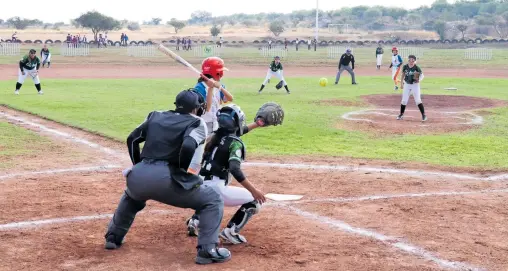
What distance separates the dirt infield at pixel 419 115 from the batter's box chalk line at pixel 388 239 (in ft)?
32.0

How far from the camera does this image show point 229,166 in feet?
25.1

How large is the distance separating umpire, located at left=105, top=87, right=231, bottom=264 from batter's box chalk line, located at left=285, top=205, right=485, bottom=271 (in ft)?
6.56

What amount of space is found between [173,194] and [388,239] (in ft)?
9.34

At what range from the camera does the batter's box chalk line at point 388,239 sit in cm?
747

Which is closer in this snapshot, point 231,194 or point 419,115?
point 231,194

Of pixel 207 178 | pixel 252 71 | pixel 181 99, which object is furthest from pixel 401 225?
pixel 252 71

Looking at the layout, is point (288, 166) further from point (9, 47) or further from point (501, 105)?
point (9, 47)

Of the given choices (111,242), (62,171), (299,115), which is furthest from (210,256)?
(299,115)

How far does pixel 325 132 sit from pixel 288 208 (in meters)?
8.86

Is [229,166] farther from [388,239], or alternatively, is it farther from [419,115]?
[419,115]

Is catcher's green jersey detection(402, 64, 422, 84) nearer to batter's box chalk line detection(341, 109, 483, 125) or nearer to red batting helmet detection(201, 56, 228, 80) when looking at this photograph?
batter's box chalk line detection(341, 109, 483, 125)

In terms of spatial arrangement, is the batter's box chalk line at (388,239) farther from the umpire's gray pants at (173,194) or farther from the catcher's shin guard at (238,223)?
the umpire's gray pants at (173,194)

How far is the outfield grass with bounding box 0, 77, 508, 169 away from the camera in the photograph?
15.6 m

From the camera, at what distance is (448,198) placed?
10.7m
